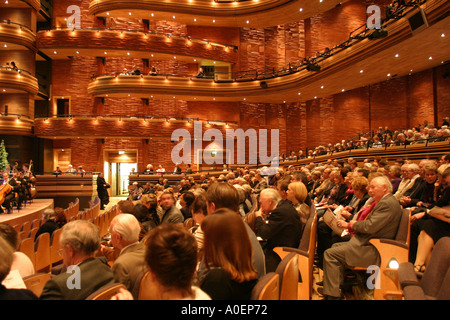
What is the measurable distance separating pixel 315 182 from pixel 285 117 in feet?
41.5

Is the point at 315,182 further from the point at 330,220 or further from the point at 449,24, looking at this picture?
the point at 449,24

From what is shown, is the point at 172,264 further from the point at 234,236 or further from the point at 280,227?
the point at 280,227

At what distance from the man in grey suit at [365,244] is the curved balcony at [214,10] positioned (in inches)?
574

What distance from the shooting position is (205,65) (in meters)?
18.9

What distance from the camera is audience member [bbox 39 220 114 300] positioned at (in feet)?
5.38

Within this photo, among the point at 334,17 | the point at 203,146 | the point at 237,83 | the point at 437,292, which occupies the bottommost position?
the point at 437,292

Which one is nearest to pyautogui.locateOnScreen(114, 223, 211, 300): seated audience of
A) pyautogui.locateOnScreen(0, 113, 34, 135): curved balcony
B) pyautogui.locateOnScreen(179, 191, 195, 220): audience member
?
pyautogui.locateOnScreen(179, 191, 195, 220): audience member

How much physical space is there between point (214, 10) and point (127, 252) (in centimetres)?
1672

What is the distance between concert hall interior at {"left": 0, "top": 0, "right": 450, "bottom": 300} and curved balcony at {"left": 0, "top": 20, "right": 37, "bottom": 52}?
47mm

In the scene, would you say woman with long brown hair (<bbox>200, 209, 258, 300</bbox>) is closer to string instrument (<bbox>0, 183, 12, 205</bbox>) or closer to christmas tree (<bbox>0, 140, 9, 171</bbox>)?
string instrument (<bbox>0, 183, 12, 205</bbox>)

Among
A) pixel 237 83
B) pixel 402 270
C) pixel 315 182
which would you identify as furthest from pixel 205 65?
pixel 402 270

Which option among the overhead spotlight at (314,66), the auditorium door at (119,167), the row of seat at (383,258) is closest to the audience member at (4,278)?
the row of seat at (383,258)

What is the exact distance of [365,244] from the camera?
292 centimetres

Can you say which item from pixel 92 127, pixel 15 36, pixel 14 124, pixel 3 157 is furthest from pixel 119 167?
pixel 15 36
